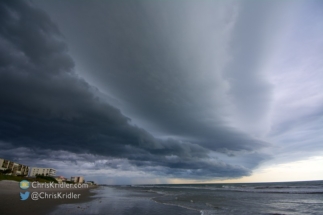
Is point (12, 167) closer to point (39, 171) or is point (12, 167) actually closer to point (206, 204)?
point (39, 171)

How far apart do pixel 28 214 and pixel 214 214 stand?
67.0 ft

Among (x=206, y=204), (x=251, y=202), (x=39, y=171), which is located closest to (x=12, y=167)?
(x=39, y=171)

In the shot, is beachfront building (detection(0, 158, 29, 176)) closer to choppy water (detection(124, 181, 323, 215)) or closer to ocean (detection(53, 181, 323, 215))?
→ ocean (detection(53, 181, 323, 215))

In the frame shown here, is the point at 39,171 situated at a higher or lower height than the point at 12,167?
lower

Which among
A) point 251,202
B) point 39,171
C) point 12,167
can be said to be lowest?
point 251,202

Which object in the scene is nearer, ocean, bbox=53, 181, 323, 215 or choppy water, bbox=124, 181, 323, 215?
ocean, bbox=53, 181, 323, 215

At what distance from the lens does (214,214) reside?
2298 centimetres

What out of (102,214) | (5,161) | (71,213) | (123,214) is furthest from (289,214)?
(5,161)

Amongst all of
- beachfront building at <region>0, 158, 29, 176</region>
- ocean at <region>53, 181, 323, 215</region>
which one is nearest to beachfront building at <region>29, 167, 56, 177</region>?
beachfront building at <region>0, 158, 29, 176</region>

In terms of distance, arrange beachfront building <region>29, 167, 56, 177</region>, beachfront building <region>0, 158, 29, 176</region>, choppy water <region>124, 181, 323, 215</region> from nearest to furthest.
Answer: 1. choppy water <region>124, 181, 323, 215</region>
2. beachfront building <region>0, 158, 29, 176</region>
3. beachfront building <region>29, 167, 56, 177</region>

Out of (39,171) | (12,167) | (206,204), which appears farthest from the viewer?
(39,171)

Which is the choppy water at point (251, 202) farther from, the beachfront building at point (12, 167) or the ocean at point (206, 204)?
the beachfront building at point (12, 167)

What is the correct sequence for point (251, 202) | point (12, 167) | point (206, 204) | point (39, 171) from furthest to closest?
point (39, 171), point (12, 167), point (251, 202), point (206, 204)

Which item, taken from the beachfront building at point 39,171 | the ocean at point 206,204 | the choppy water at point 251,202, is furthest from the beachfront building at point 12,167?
the choppy water at point 251,202
